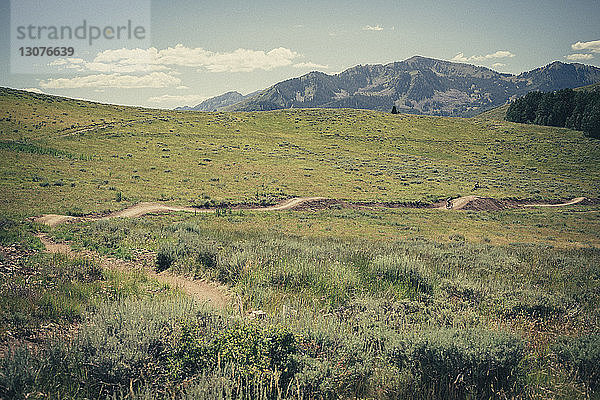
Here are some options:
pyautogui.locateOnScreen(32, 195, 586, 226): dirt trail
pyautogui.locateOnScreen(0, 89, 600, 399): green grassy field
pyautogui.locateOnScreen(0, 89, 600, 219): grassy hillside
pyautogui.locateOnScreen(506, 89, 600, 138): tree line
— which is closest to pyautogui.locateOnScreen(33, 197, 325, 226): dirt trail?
pyautogui.locateOnScreen(32, 195, 586, 226): dirt trail

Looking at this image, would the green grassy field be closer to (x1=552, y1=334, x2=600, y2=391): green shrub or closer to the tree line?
(x1=552, y1=334, x2=600, y2=391): green shrub

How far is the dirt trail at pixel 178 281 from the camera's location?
338 inches

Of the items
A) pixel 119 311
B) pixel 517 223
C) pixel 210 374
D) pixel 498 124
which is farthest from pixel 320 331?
pixel 498 124

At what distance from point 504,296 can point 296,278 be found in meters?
5.70

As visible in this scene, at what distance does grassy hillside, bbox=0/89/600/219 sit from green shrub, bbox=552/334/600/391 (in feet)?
82.0

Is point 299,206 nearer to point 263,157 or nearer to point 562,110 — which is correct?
point 263,157

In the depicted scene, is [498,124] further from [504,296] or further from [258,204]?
[504,296]

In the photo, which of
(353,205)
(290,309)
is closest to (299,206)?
(353,205)

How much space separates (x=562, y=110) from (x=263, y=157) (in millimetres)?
104494

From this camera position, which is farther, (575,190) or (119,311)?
(575,190)

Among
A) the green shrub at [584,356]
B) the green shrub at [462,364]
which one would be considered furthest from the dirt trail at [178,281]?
the green shrub at [584,356]

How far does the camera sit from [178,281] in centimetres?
993

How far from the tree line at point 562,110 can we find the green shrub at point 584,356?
9843 cm

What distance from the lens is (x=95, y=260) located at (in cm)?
1120
